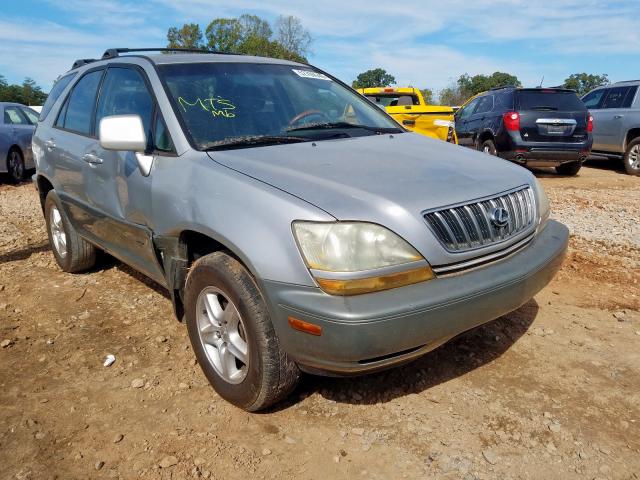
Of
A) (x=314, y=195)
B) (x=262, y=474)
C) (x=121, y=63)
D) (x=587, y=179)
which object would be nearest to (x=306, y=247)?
(x=314, y=195)

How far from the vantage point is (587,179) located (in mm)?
9906

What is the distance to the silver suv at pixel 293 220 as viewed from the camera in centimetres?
216

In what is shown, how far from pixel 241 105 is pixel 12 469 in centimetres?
212

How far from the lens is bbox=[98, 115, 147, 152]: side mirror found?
285cm

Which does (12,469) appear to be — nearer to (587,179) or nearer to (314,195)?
(314,195)

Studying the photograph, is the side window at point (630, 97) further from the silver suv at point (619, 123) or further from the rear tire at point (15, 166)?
the rear tire at point (15, 166)

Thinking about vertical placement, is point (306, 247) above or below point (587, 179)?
above

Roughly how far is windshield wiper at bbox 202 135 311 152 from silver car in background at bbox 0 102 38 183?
8.46m

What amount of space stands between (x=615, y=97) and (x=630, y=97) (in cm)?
40

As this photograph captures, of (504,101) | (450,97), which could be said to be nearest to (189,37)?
(450,97)

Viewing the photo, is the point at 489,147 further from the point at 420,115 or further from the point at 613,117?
the point at 613,117

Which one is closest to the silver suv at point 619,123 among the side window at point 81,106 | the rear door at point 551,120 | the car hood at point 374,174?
the rear door at point 551,120

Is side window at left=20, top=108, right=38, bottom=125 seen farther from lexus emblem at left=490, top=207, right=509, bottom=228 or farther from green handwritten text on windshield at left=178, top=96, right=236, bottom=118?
lexus emblem at left=490, top=207, right=509, bottom=228

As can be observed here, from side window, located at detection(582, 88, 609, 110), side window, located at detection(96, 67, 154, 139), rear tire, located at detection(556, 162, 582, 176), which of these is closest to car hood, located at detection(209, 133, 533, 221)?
side window, located at detection(96, 67, 154, 139)
